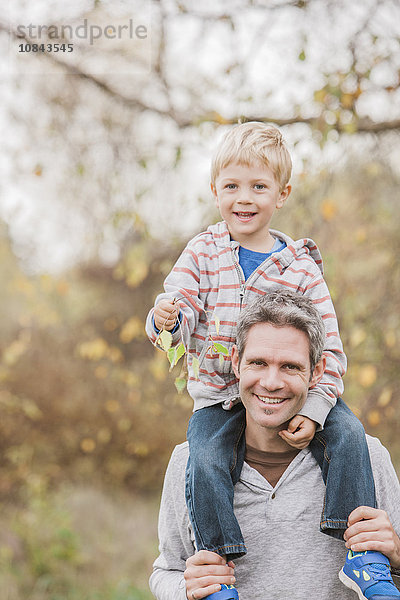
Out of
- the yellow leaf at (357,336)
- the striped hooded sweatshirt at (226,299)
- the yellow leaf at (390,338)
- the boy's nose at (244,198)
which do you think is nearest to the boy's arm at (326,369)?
the striped hooded sweatshirt at (226,299)

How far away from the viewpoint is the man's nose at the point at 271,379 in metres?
2.08

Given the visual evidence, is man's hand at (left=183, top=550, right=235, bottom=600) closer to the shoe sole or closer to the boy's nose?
the shoe sole

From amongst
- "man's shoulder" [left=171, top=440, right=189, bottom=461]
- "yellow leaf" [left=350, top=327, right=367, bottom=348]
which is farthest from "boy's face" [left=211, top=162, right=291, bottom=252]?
"yellow leaf" [left=350, top=327, right=367, bottom=348]

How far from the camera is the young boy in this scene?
2.06m

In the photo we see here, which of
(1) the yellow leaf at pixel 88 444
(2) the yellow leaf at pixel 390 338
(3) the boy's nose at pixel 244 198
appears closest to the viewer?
(3) the boy's nose at pixel 244 198

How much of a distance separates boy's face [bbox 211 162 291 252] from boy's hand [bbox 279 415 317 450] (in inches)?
23.3

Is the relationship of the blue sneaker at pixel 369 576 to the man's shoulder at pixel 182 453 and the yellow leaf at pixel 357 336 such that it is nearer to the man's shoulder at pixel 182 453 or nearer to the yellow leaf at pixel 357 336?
the man's shoulder at pixel 182 453

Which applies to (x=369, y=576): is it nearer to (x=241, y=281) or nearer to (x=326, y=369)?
(x=326, y=369)

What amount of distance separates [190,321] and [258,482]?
21.6 inches

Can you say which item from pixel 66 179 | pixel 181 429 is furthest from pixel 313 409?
pixel 181 429

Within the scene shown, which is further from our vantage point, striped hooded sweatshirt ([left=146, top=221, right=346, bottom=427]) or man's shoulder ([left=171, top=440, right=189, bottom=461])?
man's shoulder ([left=171, top=440, right=189, bottom=461])

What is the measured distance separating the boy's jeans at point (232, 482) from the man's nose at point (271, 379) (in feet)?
0.67

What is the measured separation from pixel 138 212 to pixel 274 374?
3.94 m

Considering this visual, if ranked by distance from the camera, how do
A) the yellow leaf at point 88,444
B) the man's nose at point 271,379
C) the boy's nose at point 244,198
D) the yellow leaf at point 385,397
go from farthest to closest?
the yellow leaf at point 88,444, the yellow leaf at point 385,397, the boy's nose at point 244,198, the man's nose at point 271,379
